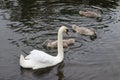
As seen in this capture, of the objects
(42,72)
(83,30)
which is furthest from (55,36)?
(42,72)

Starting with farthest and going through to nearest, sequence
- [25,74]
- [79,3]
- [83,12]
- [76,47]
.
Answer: [79,3], [83,12], [76,47], [25,74]

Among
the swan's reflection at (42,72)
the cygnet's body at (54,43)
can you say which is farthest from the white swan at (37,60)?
the cygnet's body at (54,43)

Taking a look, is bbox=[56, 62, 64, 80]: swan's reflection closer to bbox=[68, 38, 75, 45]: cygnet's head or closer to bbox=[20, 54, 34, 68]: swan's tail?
bbox=[20, 54, 34, 68]: swan's tail

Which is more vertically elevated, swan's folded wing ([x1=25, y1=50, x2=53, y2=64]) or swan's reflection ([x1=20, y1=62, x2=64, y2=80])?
swan's folded wing ([x1=25, y1=50, x2=53, y2=64])

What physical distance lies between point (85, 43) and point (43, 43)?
60.9 inches

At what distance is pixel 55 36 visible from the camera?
1407 centimetres

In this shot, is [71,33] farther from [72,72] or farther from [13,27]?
[72,72]

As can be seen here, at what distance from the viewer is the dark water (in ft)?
36.7

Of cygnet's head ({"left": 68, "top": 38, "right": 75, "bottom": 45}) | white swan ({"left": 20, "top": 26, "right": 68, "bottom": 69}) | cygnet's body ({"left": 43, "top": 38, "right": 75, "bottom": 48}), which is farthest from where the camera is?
cygnet's head ({"left": 68, "top": 38, "right": 75, "bottom": 45})

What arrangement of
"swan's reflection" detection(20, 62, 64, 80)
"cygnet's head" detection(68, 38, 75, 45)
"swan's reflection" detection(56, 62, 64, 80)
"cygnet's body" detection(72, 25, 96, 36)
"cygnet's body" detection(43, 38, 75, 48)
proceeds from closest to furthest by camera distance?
"swan's reflection" detection(56, 62, 64, 80) → "swan's reflection" detection(20, 62, 64, 80) → "cygnet's body" detection(43, 38, 75, 48) → "cygnet's head" detection(68, 38, 75, 45) → "cygnet's body" detection(72, 25, 96, 36)

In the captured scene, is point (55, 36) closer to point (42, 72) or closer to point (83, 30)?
point (83, 30)

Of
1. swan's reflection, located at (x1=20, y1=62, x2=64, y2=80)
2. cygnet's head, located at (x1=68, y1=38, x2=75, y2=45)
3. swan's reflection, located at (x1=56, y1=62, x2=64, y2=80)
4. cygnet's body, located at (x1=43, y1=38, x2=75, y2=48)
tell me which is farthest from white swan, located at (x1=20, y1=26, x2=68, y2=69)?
cygnet's head, located at (x1=68, y1=38, x2=75, y2=45)

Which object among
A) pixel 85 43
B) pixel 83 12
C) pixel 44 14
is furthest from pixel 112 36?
pixel 44 14

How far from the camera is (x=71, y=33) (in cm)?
1455
